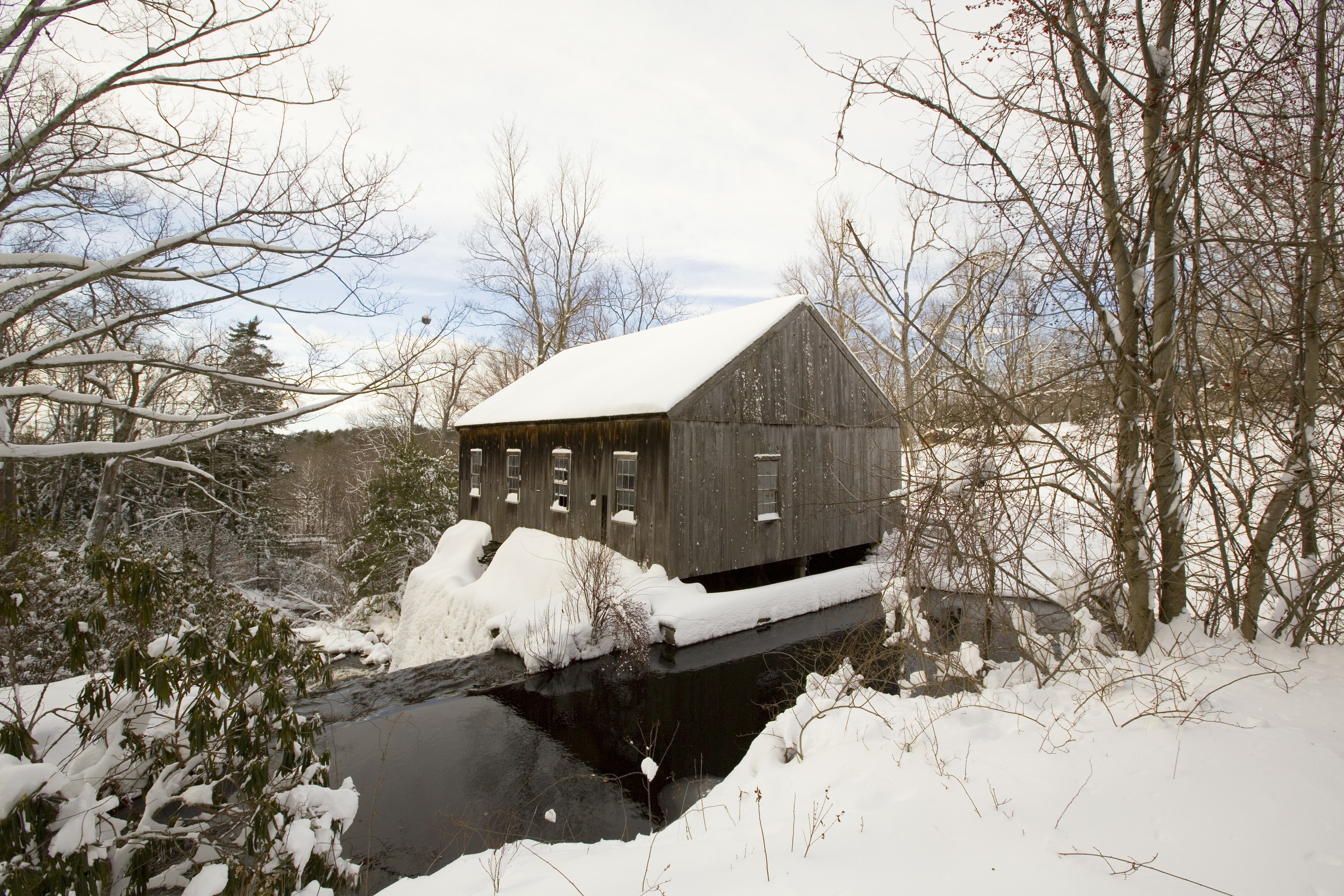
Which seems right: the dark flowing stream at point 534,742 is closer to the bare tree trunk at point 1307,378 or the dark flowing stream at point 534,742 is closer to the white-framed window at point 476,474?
the bare tree trunk at point 1307,378

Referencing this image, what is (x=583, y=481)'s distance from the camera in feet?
41.8

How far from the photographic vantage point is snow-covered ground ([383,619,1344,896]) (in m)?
2.55

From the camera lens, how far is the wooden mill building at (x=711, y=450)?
11.0 meters

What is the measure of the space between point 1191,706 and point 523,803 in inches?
201

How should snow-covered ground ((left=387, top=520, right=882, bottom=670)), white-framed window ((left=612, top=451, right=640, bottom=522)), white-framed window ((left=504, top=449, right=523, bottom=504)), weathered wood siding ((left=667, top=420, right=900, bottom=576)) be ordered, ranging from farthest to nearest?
white-framed window ((left=504, top=449, right=523, bottom=504))
white-framed window ((left=612, top=451, right=640, bottom=522))
weathered wood siding ((left=667, top=420, right=900, bottom=576))
snow-covered ground ((left=387, top=520, right=882, bottom=670))

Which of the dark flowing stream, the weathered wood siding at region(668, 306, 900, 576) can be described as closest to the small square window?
the weathered wood siding at region(668, 306, 900, 576)

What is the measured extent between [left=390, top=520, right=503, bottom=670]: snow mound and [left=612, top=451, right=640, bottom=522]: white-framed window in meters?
3.26

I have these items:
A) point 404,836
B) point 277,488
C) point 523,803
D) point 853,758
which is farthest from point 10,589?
point 277,488

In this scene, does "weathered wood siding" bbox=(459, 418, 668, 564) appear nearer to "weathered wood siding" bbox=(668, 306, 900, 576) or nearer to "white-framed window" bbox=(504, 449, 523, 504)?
"white-framed window" bbox=(504, 449, 523, 504)

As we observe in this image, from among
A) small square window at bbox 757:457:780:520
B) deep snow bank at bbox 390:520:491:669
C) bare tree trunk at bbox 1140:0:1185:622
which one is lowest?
deep snow bank at bbox 390:520:491:669

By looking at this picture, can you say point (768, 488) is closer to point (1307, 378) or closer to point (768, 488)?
point (768, 488)

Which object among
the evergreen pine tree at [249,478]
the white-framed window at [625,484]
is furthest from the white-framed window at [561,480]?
the evergreen pine tree at [249,478]

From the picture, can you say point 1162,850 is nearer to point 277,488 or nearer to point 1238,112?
point 1238,112

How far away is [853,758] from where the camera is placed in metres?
4.25
